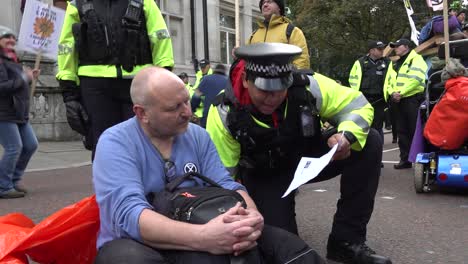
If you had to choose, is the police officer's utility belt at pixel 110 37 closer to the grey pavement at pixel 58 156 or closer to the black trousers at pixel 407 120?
the black trousers at pixel 407 120

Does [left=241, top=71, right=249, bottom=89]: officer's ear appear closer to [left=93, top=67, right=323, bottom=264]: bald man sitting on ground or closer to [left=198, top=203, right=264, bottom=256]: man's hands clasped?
[left=93, top=67, right=323, bottom=264]: bald man sitting on ground

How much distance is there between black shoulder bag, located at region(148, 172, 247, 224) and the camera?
1.96 meters

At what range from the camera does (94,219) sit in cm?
238

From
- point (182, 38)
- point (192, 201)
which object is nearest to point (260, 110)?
point (192, 201)

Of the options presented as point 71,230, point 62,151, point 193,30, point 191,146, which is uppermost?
point 193,30

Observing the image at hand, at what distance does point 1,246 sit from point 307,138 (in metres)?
1.56

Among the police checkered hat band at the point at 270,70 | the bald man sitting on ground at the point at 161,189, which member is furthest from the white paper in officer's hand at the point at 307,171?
the police checkered hat band at the point at 270,70

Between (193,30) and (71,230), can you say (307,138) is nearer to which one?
(71,230)


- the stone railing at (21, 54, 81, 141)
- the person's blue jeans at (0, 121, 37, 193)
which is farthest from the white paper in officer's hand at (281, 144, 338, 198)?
the stone railing at (21, 54, 81, 141)

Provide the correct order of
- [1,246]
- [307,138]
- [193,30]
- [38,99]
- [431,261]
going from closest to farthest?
[1,246]
[307,138]
[431,261]
[38,99]
[193,30]

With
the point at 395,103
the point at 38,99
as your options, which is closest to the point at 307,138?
the point at 395,103

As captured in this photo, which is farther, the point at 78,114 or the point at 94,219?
the point at 78,114

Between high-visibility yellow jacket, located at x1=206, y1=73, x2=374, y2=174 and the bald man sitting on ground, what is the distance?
393 millimetres

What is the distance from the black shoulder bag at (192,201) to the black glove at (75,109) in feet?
5.14
